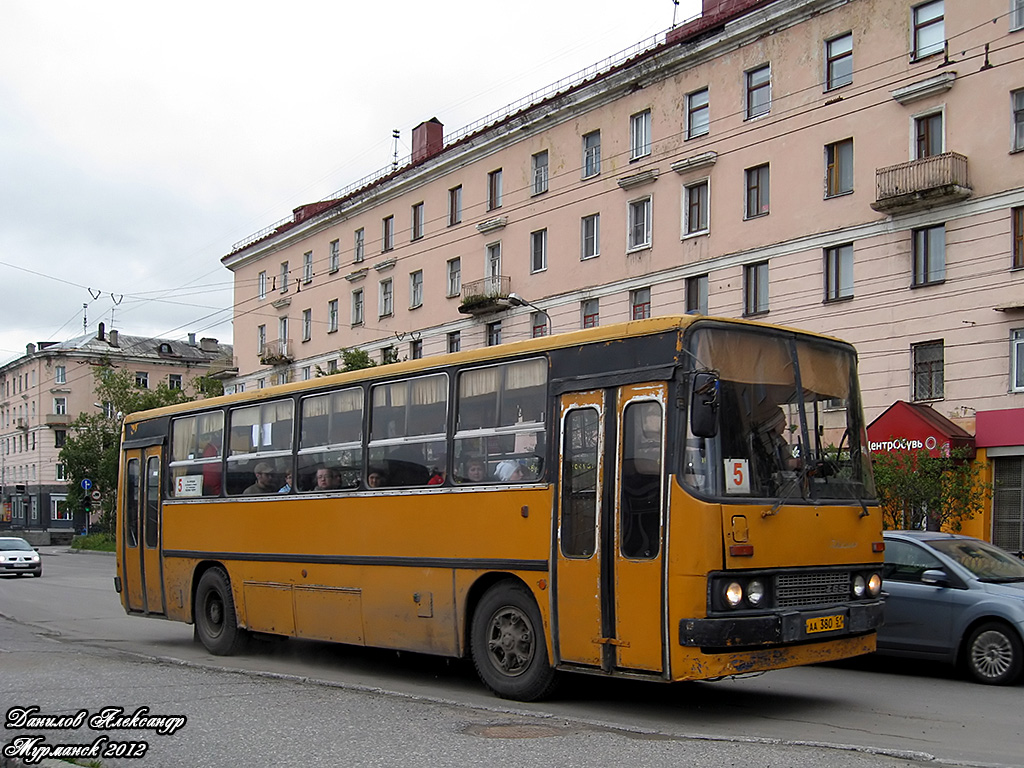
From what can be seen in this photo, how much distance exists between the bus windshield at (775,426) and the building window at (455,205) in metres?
39.0

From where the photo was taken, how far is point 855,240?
103ft

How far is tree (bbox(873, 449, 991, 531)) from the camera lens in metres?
24.9

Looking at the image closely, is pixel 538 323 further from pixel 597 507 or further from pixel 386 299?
pixel 597 507

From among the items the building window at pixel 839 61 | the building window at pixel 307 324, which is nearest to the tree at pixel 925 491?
the building window at pixel 839 61

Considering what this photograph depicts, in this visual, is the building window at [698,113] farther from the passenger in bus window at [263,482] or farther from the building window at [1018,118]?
the passenger in bus window at [263,482]

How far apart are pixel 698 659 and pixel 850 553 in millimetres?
1789

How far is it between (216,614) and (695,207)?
25557 millimetres

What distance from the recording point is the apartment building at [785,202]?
28438 mm

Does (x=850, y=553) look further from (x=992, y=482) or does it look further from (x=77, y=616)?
(x=992, y=482)

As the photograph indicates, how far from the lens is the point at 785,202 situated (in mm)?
33562

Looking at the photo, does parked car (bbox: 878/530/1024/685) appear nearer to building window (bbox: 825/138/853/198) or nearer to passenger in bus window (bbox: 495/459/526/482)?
passenger in bus window (bbox: 495/459/526/482)

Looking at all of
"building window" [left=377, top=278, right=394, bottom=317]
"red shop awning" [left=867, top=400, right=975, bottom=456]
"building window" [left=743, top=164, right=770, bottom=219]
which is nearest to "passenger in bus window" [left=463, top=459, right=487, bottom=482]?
"red shop awning" [left=867, top=400, right=975, bottom=456]

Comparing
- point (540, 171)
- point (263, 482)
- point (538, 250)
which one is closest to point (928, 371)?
point (538, 250)

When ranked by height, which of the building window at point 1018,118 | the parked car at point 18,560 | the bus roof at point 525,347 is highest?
the building window at point 1018,118
